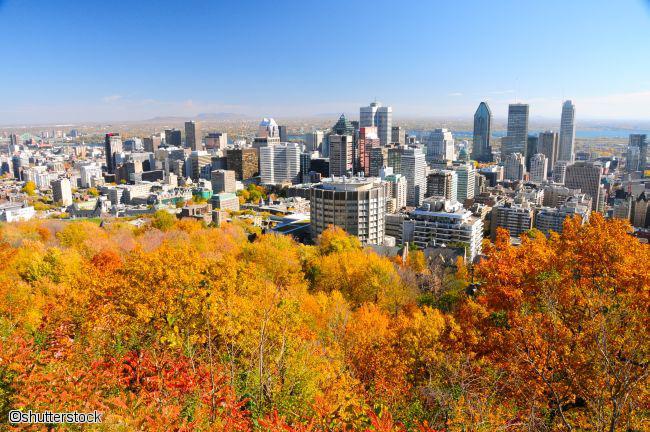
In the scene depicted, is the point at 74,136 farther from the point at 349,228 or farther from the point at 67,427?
the point at 67,427

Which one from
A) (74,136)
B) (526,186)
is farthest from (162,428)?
(74,136)

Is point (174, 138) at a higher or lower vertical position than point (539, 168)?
higher

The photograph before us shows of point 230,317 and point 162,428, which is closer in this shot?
point 162,428

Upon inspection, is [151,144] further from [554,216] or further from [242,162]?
[554,216]

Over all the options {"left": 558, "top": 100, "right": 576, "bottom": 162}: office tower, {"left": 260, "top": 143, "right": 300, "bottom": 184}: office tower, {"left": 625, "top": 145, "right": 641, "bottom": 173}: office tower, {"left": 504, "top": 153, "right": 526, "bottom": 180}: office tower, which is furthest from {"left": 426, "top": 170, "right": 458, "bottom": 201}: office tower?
{"left": 558, "top": 100, "right": 576, "bottom": 162}: office tower

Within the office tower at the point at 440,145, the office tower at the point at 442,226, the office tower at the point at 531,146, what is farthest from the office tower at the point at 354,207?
the office tower at the point at 531,146

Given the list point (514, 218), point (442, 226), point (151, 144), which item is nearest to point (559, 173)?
point (514, 218)

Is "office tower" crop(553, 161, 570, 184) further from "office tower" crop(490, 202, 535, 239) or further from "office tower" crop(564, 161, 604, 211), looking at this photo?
"office tower" crop(490, 202, 535, 239)
